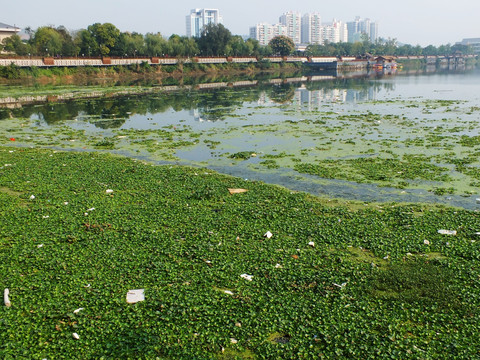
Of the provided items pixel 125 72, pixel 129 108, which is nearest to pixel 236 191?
pixel 129 108

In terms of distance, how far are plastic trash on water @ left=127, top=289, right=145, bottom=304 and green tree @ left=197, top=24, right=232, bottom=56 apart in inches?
4496

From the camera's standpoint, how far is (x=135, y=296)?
6.89m

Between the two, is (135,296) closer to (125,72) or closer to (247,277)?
(247,277)

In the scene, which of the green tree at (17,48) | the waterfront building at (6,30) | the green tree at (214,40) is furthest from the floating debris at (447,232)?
the waterfront building at (6,30)

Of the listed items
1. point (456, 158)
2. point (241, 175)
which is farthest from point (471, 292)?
point (456, 158)

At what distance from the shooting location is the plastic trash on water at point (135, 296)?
22.2 feet

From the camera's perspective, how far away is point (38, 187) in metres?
12.5

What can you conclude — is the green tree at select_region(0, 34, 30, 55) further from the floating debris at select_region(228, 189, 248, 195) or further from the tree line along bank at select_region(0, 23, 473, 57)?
the floating debris at select_region(228, 189, 248, 195)

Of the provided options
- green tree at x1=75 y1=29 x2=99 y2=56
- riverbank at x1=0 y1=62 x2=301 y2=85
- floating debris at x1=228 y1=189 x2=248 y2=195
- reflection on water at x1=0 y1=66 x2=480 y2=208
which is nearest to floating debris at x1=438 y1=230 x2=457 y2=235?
reflection on water at x1=0 y1=66 x2=480 y2=208

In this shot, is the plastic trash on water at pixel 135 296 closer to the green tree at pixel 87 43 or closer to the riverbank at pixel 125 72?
the riverbank at pixel 125 72

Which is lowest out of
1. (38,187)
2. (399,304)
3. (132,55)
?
(399,304)

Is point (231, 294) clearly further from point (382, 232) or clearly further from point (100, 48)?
point (100, 48)

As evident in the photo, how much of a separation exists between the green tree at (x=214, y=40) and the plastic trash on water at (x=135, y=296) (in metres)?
114

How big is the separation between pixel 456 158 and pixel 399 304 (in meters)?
11.1
